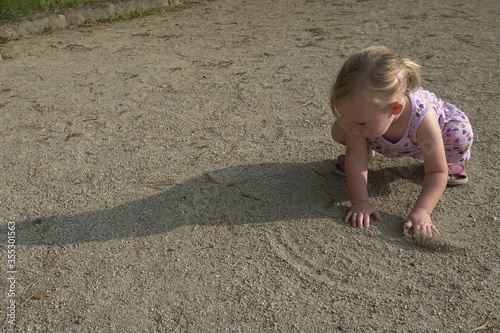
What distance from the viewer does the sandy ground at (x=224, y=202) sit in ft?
6.88

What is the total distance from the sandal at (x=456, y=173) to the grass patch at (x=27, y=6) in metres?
5.60

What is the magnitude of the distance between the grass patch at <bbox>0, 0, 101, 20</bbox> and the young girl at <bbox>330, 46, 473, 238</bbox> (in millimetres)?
5164

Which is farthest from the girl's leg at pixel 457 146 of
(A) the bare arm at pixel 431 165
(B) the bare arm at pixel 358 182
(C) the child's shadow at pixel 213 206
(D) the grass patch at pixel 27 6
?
(D) the grass patch at pixel 27 6

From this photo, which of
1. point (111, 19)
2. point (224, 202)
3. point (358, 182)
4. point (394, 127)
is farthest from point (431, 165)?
point (111, 19)

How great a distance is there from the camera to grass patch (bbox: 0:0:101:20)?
647cm

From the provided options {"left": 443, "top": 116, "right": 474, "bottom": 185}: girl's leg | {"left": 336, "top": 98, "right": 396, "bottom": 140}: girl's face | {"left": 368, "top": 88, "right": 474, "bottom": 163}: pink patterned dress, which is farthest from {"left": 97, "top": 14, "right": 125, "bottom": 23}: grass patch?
{"left": 443, "top": 116, "right": 474, "bottom": 185}: girl's leg

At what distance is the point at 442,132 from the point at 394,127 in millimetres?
306

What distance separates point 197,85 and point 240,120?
825mm

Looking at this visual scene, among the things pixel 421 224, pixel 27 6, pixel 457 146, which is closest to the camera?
pixel 421 224

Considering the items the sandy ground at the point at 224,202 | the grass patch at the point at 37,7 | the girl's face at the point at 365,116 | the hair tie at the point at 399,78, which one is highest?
the hair tie at the point at 399,78

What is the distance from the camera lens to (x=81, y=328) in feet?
6.71

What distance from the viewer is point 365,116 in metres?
2.40

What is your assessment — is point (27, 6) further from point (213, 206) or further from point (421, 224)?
point (421, 224)

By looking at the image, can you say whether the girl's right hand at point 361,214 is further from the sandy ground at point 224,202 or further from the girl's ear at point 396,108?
the girl's ear at point 396,108
